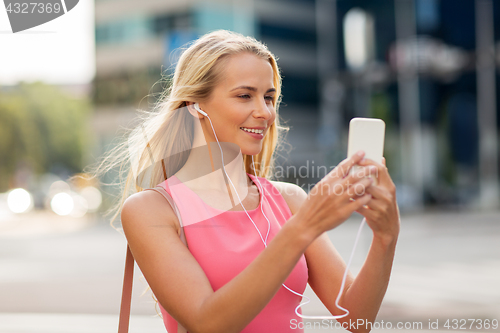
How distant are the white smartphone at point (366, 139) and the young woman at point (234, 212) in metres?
0.05

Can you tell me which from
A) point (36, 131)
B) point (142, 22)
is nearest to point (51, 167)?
point (36, 131)

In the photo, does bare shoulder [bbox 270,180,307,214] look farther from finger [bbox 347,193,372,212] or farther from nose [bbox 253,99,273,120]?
finger [bbox 347,193,372,212]

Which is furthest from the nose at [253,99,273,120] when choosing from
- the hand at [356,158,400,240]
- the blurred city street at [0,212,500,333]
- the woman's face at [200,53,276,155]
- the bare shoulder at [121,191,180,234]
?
the blurred city street at [0,212,500,333]

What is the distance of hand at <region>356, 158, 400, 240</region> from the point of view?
53.4 inches

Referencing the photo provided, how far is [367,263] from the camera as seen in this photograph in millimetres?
1685

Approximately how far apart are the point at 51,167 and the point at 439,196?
37013mm

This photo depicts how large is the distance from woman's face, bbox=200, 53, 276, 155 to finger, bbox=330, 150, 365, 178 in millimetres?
586

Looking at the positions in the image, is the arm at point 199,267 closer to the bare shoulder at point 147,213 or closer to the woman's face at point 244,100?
the bare shoulder at point 147,213

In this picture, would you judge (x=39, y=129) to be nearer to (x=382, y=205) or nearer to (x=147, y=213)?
(x=147, y=213)

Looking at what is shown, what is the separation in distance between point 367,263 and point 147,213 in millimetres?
745

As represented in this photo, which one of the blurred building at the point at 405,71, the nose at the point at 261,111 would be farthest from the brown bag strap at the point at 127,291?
the blurred building at the point at 405,71

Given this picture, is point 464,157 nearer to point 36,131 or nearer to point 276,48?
point 276,48

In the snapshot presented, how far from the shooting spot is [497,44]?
21.5 m

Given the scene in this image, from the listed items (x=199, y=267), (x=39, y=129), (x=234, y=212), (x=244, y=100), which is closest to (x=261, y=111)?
(x=244, y=100)
